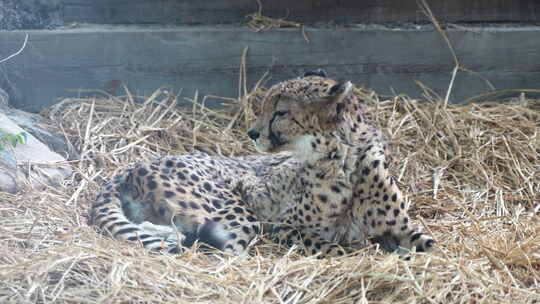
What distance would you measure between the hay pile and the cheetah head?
0.50 meters

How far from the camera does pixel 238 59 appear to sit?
482 centimetres

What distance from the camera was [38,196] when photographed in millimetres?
3525

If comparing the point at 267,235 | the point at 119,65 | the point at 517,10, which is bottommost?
the point at 267,235

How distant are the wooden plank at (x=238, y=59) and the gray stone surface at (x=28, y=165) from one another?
72 cm

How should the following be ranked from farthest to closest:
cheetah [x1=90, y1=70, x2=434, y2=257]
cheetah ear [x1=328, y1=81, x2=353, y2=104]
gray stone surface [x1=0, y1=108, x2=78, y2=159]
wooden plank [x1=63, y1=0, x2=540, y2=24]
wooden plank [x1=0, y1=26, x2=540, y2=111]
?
wooden plank [x1=63, y1=0, x2=540, y2=24] < wooden plank [x1=0, y1=26, x2=540, y2=111] < gray stone surface [x1=0, y1=108, x2=78, y2=159] < cheetah [x1=90, y1=70, x2=434, y2=257] < cheetah ear [x1=328, y1=81, x2=353, y2=104]

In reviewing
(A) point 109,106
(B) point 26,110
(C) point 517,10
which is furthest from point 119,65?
(C) point 517,10

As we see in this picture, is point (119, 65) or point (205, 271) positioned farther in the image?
point (119, 65)

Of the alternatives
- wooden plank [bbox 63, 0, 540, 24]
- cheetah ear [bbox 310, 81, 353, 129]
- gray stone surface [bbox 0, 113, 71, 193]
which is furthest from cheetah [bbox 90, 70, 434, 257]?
wooden plank [bbox 63, 0, 540, 24]

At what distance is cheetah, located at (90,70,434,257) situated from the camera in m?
3.24

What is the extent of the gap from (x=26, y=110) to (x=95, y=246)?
7.24 ft

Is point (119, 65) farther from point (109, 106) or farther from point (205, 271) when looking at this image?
point (205, 271)

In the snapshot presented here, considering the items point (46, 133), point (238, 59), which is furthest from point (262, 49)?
point (46, 133)

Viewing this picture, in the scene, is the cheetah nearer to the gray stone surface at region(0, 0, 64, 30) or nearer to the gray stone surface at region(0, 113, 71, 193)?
the gray stone surface at region(0, 113, 71, 193)

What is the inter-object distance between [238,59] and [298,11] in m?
0.52
